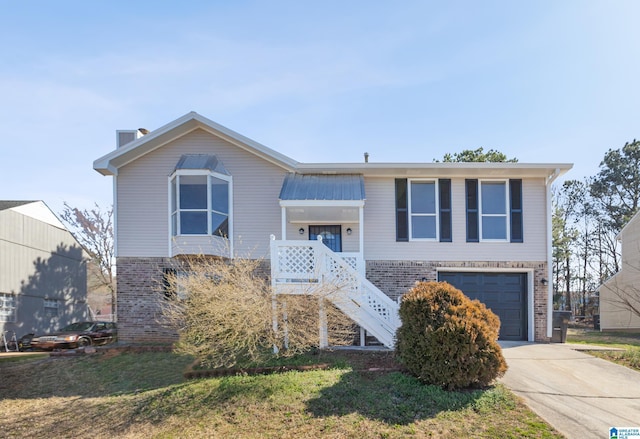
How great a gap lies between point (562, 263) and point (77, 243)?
32048 millimetres

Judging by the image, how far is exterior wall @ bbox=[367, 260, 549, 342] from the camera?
13.4 metres

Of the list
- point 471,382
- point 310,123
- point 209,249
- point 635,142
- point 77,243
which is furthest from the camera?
point 635,142

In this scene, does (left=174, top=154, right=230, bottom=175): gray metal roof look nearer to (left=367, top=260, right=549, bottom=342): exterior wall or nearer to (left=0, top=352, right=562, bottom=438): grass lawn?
(left=367, top=260, right=549, bottom=342): exterior wall

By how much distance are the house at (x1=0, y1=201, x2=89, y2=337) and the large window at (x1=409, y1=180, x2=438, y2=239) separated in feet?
58.0

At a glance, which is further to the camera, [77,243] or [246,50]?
[77,243]

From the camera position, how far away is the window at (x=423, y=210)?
1362cm

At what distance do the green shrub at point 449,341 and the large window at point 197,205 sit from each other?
7158mm

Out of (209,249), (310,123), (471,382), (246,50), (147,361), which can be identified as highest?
(246,50)

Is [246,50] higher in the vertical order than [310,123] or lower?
higher

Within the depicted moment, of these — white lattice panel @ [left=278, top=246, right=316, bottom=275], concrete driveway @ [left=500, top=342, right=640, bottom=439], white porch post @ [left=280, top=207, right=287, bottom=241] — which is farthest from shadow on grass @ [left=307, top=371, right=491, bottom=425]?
white porch post @ [left=280, top=207, right=287, bottom=241]

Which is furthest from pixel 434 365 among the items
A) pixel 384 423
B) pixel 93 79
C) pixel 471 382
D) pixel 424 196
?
pixel 93 79

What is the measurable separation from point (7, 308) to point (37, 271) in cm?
257

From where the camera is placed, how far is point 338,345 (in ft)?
38.5

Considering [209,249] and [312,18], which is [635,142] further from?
[209,249]
